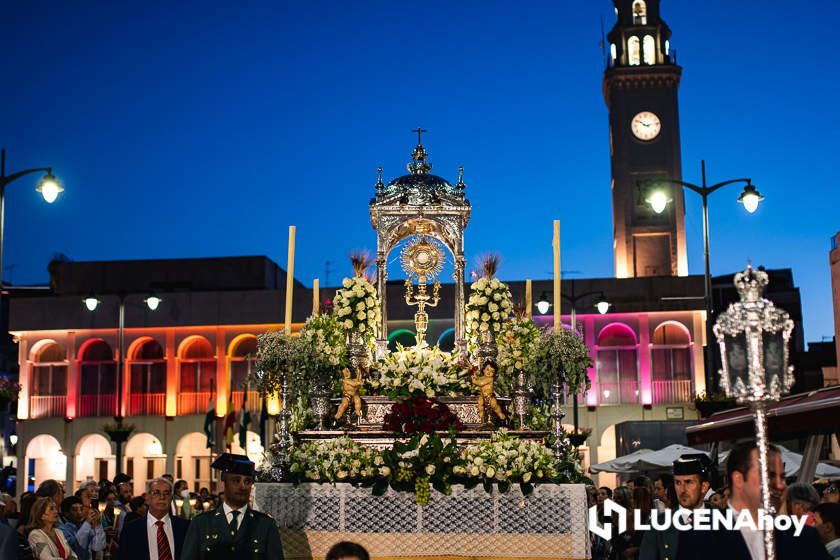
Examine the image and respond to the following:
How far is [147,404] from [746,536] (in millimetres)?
49677

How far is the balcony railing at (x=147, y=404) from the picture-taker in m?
53.0

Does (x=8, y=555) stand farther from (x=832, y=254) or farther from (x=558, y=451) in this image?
(x=832, y=254)

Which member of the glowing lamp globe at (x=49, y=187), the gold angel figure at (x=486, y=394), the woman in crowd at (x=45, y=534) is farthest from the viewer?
the glowing lamp globe at (x=49, y=187)

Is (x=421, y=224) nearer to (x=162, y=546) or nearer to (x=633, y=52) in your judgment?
(x=162, y=546)

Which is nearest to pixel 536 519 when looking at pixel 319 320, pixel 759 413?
pixel 319 320

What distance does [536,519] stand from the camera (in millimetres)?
13273

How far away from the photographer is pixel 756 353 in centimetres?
563

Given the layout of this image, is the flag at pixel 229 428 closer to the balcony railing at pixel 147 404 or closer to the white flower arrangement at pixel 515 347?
the balcony railing at pixel 147 404

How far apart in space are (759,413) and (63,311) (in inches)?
2032

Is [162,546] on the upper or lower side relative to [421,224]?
lower

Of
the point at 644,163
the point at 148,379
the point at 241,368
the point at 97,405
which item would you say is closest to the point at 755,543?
the point at 241,368

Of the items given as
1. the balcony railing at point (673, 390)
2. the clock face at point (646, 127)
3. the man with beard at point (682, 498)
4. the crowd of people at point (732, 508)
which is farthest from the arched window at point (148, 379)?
the man with beard at point (682, 498)

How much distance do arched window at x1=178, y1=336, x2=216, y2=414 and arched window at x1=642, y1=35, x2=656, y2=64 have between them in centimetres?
3262

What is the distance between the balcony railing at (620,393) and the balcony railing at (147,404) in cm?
1922
